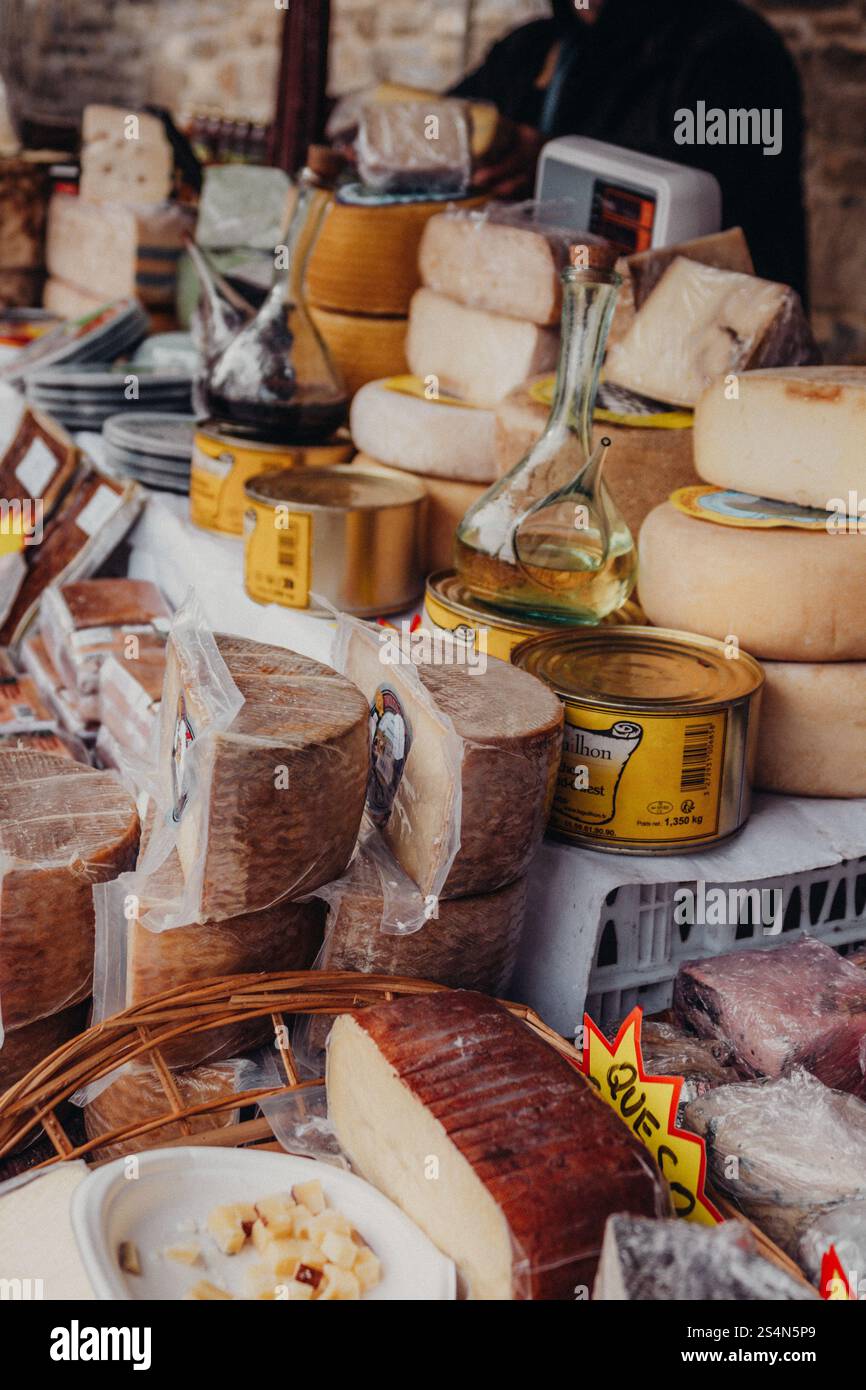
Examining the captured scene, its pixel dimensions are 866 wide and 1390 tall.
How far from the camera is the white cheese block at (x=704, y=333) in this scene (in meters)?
1.70

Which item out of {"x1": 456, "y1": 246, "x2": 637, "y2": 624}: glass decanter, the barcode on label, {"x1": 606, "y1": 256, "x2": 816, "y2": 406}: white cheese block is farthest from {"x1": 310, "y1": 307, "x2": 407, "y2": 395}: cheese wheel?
the barcode on label

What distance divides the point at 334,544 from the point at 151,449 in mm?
829

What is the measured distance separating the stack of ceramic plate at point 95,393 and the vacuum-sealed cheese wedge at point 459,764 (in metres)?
1.62

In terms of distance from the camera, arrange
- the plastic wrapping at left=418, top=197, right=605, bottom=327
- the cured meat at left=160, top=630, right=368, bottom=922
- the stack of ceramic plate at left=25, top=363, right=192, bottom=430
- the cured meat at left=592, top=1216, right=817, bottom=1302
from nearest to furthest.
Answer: the cured meat at left=592, top=1216, right=817, bottom=1302 → the cured meat at left=160, top=630, right=368, bottom=922 → the plastic wrapping at left=418, top=197, right=605, bottom=327 → the stack of ceramic plate at left=25, top=363, right=192, bottom=430

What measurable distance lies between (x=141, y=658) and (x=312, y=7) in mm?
2035

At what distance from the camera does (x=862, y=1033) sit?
4.07 ft

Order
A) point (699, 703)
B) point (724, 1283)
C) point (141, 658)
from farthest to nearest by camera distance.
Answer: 1. point (141, 658)
2. point (699, 703)
3. point (724, 1283)

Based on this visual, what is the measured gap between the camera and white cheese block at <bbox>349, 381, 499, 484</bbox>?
192 centimetres

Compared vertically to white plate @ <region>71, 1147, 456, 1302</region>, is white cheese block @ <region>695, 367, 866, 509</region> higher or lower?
higher

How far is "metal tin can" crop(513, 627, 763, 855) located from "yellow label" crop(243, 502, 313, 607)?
0.44 metres

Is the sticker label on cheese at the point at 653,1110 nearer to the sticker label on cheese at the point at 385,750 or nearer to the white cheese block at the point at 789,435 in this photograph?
the sticker label on cheese at the point at 385,750

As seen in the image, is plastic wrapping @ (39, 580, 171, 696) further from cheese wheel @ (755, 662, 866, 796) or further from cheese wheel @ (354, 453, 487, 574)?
cheese wheel @ (755, 662, 866, 796)
